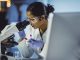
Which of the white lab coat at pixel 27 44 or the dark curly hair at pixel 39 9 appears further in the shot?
the dark curly hair at pixel 39 9

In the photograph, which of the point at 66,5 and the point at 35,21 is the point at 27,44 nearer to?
the point at 35,21

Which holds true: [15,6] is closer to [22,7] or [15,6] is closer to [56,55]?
[22,7]

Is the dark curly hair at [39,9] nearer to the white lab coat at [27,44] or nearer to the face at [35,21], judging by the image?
the face at [35,21]

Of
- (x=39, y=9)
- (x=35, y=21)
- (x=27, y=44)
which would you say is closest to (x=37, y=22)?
(x=35, y=21)

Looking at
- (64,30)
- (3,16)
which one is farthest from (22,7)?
(64,30)

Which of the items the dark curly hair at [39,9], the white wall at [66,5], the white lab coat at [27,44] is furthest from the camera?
the white wall at [66,5]

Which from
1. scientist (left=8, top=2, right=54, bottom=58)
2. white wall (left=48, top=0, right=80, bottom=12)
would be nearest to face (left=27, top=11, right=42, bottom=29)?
scientist (left=8, top=2, right=54, bottom=58)

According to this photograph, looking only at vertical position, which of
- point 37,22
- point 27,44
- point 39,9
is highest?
point 39,9

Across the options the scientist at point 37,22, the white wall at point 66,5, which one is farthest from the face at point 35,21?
the white wall at point 66,5

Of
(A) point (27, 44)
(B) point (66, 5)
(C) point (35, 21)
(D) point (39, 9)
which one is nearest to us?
(A) point (27, 44)

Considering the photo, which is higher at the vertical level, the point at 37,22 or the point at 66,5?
the point at 66,5

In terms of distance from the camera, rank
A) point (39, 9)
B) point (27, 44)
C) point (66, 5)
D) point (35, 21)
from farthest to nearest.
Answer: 1. point (66, 5)
2. point (39, 9)
3. point (35, 21)
4. point (27, 44)

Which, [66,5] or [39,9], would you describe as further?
[66,5]

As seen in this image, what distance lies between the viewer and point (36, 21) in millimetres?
2178
